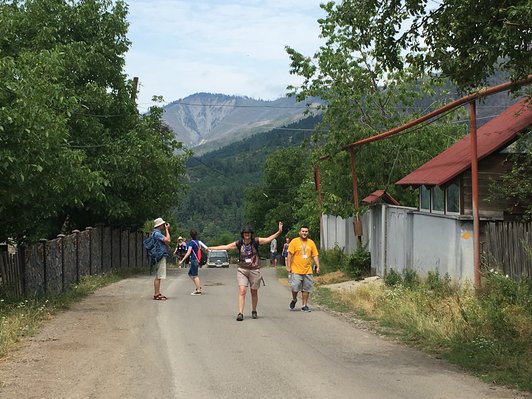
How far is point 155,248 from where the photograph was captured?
1634cm

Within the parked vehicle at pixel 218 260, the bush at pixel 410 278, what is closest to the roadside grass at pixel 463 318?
the bush at pixel 410 278

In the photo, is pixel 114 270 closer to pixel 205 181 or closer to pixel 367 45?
pixel 367 45

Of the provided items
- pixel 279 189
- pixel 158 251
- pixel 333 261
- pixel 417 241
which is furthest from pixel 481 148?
pixel 279 189

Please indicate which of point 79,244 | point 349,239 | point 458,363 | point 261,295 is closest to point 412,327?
point 458,363

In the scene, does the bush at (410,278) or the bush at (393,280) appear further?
the bush at (393,280)

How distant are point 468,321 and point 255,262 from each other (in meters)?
4.23

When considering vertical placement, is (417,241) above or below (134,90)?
below

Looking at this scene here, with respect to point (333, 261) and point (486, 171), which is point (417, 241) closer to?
point (486, 171)

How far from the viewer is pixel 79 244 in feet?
70.0

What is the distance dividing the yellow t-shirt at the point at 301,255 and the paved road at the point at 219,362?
1.15 m

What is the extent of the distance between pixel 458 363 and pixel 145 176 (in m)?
21.5

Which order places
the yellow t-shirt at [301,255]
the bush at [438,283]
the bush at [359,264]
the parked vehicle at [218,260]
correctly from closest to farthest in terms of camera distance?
the yellow t-shirt at [301,255] → the bush at [438,283] → the bush at [359,264] → the parked vehicle at [218,260]

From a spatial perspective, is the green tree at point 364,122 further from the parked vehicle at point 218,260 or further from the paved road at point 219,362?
the parked vehicle at point 218,260

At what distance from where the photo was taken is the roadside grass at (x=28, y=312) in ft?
33.0
